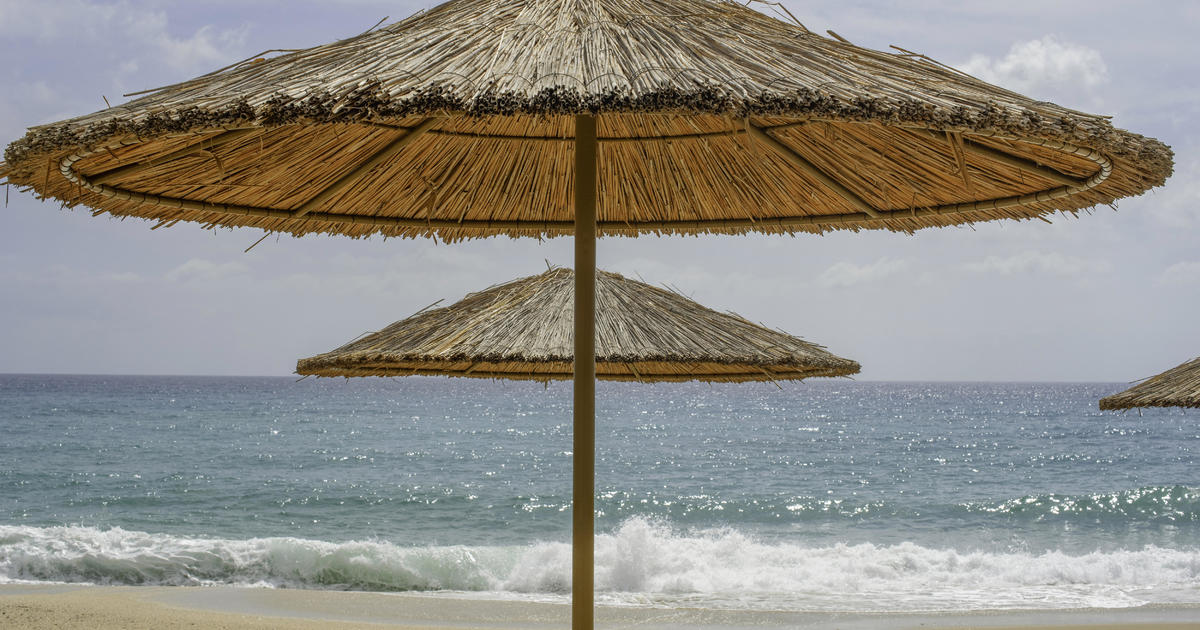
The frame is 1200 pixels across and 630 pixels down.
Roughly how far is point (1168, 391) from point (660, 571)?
7.02 meters

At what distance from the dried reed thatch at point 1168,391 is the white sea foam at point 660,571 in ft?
14.7

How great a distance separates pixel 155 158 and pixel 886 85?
5.30ft

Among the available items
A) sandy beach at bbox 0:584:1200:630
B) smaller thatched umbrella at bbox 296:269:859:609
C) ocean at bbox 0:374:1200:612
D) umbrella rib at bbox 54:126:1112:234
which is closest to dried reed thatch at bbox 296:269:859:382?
smaller thatched umbrella at bbox 296:269:859:609

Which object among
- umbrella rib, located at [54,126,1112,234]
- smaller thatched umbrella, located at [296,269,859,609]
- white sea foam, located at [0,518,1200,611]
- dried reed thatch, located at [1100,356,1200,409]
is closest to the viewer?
umbrella rib, located at [54,126,1112,234]

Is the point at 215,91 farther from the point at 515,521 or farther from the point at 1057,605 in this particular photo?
the point at 515,521

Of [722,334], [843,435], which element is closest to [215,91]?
[722,334]

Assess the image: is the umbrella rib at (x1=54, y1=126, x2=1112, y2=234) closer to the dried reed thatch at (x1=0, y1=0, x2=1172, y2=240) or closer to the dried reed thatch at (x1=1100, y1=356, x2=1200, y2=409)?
the dried reed thatch at (x1=0, y1=0, x2=1172, y2=240)

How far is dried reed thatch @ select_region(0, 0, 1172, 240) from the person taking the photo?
190 centimetres

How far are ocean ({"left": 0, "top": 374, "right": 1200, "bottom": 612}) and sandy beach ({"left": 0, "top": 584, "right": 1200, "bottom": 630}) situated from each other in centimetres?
61

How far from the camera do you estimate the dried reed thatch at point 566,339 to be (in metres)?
3.08

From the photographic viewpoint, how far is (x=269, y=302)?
4003 cm

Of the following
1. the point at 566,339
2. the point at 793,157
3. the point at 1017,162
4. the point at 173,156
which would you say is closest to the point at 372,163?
the point at 173,156

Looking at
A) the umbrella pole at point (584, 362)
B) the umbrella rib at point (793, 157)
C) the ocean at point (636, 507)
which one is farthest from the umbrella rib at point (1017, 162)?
the ocean at point (636, 507)

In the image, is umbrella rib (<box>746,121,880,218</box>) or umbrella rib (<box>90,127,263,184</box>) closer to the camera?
umbrella rib (<box>90,127,263,184</box>)
